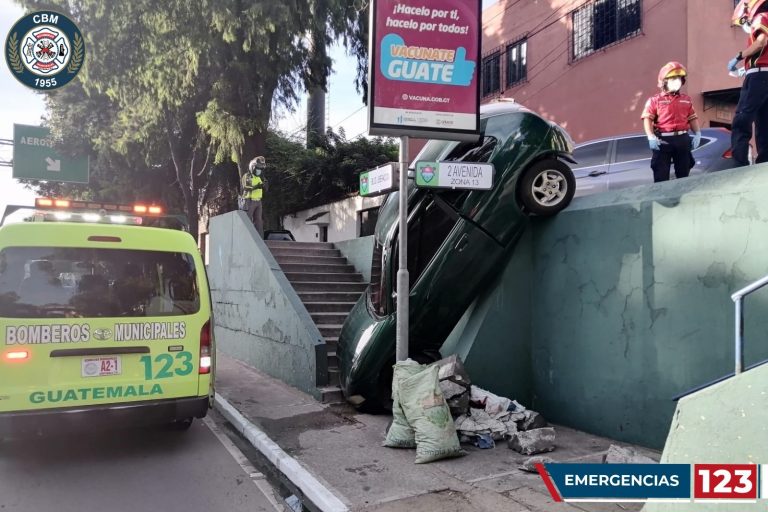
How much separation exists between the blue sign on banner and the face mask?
14.4 feet

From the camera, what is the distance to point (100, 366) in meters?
4.88

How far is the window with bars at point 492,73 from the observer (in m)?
17.7

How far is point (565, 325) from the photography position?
19.7 ft

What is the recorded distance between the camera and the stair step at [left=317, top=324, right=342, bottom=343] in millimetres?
8289

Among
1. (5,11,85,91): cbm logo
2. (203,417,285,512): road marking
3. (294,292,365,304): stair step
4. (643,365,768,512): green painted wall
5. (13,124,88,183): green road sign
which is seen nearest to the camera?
(643,365,768,512): green painted wall

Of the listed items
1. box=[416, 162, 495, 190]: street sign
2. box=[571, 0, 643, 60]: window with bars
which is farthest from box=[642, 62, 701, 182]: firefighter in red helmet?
box=[571, 0, 643, 60]: window with bars

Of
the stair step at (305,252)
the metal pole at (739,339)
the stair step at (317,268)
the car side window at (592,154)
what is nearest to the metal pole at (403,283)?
the metal pole at (739,339)

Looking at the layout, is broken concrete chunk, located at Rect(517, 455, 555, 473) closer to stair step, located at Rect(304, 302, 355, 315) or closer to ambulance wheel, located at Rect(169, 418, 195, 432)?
ambulance wheel, located at Rect(169, 418, 195, 432)

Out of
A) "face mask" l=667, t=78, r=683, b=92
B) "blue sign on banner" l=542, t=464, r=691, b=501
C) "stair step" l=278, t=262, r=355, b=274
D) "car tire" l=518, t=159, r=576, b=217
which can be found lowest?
"blue sign on banner" l=542, t=464, r=691, b=501

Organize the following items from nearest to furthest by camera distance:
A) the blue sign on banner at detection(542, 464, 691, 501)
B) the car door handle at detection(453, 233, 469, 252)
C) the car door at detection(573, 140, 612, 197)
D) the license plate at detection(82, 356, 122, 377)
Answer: the blue sign on banner at detection(542, 464, 691, 501)
the license plate at detection(82, 356, 122, 377)
the car door handle at detection(453, 233, 469, 252)
the car door at detection(573, 140, 612, 197)

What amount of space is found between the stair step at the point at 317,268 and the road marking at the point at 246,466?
3.85 m

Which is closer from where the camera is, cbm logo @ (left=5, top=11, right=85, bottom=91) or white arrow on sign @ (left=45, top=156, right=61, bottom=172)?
cbm logo @ (left=5, top=11, right=85, bottom=91)

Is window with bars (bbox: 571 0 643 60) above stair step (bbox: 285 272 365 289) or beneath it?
above

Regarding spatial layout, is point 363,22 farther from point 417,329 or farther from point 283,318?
point 417,329
